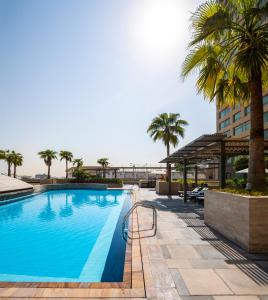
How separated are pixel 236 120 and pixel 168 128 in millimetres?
25000

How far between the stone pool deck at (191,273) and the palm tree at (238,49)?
255 centimetres

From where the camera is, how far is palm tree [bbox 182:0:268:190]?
7242 millimetres

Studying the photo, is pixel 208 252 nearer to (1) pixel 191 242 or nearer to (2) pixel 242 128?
(1) pixel 191 242

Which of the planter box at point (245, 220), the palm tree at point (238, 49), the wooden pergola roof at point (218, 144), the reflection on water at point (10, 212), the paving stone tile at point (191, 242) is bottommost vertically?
the reflection on water at point (10, 212)

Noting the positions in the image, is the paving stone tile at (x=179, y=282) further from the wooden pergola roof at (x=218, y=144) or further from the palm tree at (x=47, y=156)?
the palm tree at (x=47, y=156)

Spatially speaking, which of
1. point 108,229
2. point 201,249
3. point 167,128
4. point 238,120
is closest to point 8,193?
point 108,229

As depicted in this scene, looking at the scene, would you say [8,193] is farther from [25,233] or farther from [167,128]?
[167,128]

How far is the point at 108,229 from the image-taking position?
11.4 metres

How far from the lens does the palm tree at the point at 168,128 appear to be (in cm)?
2786

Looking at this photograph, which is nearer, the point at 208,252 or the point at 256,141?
the point at 208,252

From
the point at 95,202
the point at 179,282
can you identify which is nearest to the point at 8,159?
the point at 95,202

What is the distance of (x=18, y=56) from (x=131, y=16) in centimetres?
844

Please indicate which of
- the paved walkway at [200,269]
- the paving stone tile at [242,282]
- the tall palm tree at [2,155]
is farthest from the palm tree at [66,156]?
the paving stone tile at [242,282]

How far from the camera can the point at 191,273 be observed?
16.0 feet
